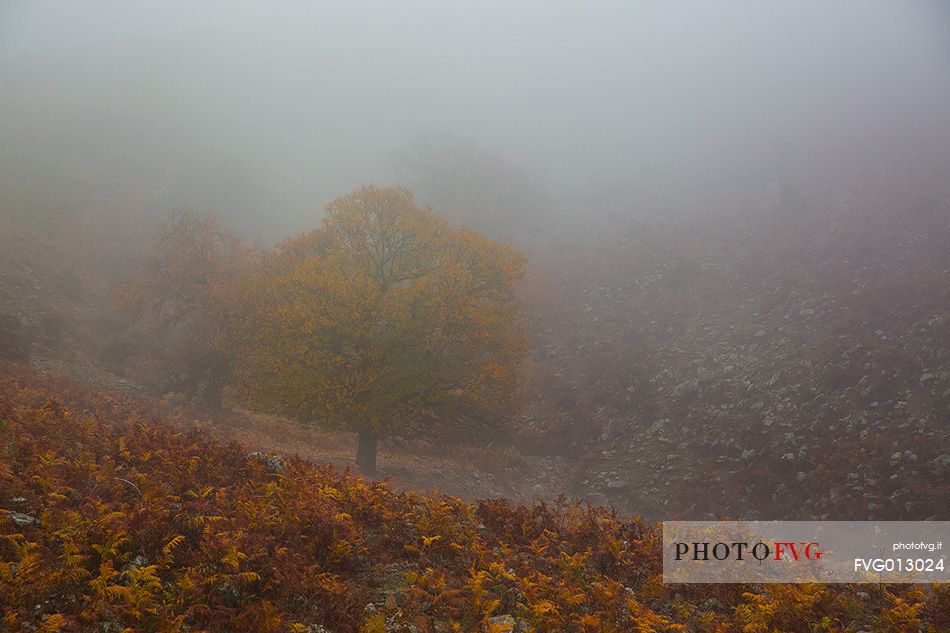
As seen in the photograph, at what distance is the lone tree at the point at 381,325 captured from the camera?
17.9m

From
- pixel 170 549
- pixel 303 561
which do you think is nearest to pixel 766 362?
pixel 303 561

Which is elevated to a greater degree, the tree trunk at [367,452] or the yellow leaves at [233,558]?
the tree trunk at [367,452]

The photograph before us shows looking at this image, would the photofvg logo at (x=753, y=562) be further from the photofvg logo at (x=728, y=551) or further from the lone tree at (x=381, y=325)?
the lone tree at (x=381, y=325)

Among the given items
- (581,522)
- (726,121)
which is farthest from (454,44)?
(581,522)

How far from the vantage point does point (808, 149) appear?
175 ft

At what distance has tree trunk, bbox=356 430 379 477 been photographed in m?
20.0

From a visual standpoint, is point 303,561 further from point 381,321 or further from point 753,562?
point 381,321

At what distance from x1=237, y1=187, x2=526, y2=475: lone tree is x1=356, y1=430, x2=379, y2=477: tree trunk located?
0.12 feet

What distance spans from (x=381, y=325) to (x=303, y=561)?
41.5 ft

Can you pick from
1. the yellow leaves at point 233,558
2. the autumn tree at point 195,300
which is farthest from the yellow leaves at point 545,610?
the autumn tree at point 195,300

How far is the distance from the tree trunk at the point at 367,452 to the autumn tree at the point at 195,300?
26.7 ft

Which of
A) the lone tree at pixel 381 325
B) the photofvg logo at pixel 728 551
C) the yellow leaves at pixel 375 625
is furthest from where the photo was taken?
the lone tree at pixel 381 325

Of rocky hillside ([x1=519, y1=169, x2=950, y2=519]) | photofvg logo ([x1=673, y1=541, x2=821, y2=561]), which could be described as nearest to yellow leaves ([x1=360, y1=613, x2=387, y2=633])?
photofvg logo ([x1=673, y1=541, x2=821, y2=561])

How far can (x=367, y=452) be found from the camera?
2014 cm
